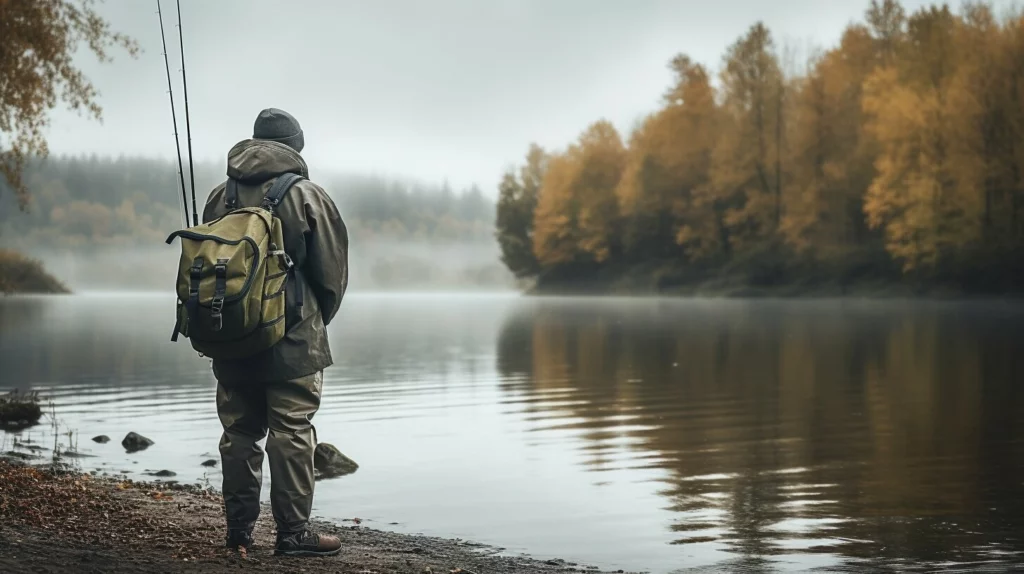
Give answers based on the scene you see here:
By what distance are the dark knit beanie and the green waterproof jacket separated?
0.24ft

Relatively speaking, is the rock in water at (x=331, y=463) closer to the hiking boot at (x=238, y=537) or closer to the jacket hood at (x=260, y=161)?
the hiking boot at (x=238, y=537)

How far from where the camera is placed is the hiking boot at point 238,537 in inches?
227

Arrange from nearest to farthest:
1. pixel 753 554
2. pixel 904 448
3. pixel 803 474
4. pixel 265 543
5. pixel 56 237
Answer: pixel 265 543 → pixel 753 554 → pixel 803 474 → pixel 904 448 → pixel 56 237

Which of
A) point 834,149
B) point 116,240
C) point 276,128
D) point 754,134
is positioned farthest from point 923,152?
point 116,240

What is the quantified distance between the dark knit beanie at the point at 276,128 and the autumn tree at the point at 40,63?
13176 millimetres

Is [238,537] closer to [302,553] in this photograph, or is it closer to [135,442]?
[302,553]

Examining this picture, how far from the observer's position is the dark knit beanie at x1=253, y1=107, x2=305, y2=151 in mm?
5879

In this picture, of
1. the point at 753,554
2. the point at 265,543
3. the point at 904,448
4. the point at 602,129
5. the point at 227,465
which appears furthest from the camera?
the point at 602,129

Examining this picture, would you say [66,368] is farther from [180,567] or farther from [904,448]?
[180,567]

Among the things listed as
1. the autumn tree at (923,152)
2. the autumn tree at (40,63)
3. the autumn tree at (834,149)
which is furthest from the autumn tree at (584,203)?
the autumn tree at (40,63)

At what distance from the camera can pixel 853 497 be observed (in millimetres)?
8500

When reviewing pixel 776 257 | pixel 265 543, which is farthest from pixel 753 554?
pixel 776 257

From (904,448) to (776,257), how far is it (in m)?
47.1

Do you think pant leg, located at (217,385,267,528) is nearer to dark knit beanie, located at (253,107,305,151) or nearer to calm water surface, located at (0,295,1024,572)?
dark knit beanie, located at (253,107,305,151)
